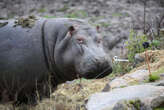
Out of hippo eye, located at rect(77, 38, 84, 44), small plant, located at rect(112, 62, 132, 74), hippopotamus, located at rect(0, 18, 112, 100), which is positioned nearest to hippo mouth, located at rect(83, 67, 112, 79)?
hippopotamus, located at rect(0, 18, 112, 100)

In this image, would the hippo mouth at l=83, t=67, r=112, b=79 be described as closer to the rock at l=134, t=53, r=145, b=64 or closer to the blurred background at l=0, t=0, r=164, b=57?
the rock at l=134, t=53, r=145, b=64

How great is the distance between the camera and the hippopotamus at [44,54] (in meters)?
3.34

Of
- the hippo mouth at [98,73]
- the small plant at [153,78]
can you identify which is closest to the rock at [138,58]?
the hippo mouth at [98,73]

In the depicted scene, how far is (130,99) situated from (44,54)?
1797mm

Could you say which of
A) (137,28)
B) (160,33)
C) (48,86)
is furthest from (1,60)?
(137,28)

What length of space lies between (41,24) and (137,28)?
4.70m

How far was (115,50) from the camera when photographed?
6.89 meters

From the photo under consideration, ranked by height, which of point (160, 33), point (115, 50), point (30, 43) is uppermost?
point (30, 43)

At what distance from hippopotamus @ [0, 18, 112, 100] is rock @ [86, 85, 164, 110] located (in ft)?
2.74

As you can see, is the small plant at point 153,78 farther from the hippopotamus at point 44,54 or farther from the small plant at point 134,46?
the small plant at point 134,46

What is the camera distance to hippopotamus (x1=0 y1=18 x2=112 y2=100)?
11.0 ft

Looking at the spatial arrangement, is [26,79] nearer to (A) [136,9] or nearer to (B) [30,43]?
(B) [30,43]

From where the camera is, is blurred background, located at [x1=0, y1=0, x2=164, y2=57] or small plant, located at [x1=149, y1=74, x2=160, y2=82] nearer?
small plant, located at [x1=149, y1=74, x2=160, y2=82]

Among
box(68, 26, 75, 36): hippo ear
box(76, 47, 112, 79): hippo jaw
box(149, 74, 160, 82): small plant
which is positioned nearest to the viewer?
box(149, 74, 160, 82): small plant
